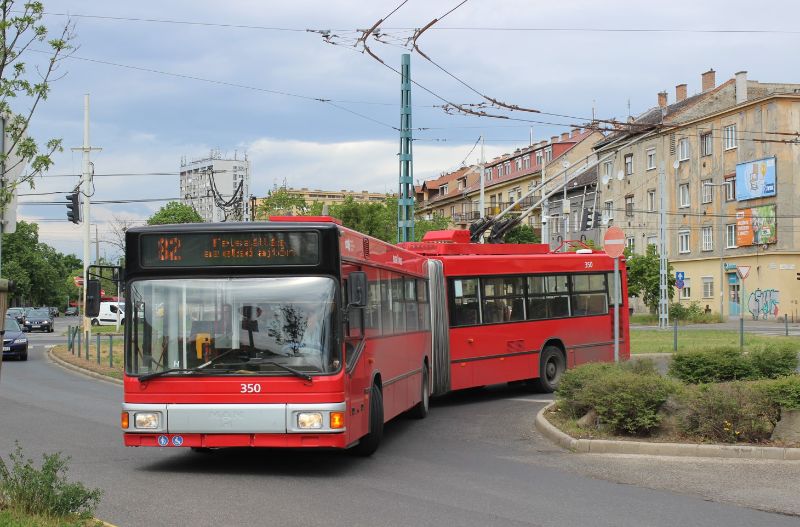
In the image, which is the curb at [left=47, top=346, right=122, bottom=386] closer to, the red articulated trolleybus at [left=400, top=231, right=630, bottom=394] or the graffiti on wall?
the red articulated trolleybus at [left=400, top=231, right=630, bottom=394]

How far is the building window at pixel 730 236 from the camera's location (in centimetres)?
6159

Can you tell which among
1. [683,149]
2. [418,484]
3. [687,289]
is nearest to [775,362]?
[418,484]

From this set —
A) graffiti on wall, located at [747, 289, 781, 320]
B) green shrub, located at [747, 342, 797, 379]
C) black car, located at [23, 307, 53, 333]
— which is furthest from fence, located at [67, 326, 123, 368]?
graffiti on wall, located at [747, 289, 781, 320]

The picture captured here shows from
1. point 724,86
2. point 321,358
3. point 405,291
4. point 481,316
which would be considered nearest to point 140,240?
point 321,358

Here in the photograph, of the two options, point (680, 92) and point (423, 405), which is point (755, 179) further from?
point (423, 405)

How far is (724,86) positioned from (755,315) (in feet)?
52.5

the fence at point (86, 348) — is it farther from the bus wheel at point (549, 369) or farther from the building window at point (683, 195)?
the building window at point (683, 195)

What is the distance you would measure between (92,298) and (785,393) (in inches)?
296

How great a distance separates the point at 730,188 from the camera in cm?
6109

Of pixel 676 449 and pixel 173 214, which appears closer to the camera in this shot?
pixel 676 449

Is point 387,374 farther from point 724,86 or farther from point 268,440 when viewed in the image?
point 724,86

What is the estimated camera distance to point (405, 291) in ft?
49.0

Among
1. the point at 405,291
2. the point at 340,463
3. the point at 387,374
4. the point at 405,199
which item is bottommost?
the point at 340,463

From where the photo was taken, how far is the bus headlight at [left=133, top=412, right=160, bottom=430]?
1026cm
